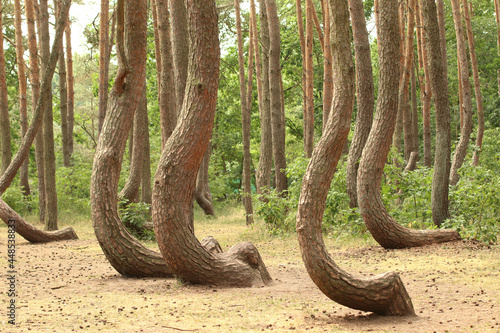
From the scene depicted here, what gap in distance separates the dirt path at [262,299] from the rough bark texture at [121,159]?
0.28m

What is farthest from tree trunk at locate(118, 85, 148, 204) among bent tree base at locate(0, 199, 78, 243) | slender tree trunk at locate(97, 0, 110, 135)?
slender tree trunk at locate(97, 0, 110, 135)

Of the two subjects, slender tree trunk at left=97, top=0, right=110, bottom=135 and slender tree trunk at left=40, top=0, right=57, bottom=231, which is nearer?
slender tree trunk at left=40, top=0, right=57, bottom=231

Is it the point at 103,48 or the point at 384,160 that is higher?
the point at 103,48

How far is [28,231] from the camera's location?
36.4 feet

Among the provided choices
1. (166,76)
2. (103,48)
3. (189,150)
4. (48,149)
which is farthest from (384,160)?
(103,48)

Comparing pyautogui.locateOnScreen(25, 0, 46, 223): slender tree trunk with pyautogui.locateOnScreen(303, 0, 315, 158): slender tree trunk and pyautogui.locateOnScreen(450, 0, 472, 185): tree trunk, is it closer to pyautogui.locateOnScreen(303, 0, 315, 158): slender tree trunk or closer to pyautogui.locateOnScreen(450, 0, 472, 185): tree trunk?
pyautogui.locateOnScreen(303, 0, 315, 158): slender tree trunk

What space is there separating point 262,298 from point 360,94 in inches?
221

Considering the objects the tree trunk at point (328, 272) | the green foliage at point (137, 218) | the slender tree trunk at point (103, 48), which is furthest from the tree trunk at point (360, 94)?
the slender tree trunk at point (103, 48)

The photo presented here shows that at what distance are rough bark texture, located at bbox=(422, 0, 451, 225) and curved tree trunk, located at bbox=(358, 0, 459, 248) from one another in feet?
2.72

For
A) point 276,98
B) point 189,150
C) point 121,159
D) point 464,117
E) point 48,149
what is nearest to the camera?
point 189,150

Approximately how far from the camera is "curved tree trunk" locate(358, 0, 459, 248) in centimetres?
882

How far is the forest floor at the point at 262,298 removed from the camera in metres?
4.51

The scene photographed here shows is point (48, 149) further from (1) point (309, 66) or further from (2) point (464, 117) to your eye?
(2) point (464, 117)

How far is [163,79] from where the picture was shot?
33.4 feet
